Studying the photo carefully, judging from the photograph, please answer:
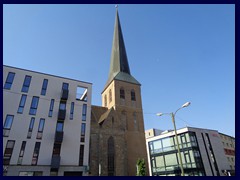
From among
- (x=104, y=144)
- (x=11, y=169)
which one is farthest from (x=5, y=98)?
(x=104, y=144)

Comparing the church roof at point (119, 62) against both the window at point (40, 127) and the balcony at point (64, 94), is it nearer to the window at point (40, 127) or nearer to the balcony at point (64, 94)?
the balcony at point (64, 94)

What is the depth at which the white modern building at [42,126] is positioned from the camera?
1833cm

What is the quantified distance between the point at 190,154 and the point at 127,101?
48.6 feet

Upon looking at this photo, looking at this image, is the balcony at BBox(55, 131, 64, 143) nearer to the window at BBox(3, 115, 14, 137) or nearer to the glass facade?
the window at BBox(3, 115, 14, 137)

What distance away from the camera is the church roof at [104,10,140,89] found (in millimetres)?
38688

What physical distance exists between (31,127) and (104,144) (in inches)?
436

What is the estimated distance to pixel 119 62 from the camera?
40375 mm

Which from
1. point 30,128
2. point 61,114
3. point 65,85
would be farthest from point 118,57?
point 30,128

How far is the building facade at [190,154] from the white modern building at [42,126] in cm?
1837

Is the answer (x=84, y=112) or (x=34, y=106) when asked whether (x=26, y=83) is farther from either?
(x=84, y=112)

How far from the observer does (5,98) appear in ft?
66.3

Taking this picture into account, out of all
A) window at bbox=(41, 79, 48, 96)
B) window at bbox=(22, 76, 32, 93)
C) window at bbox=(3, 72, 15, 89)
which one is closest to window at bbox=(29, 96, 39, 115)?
window at bbox=(41, 79, 48, 96)
